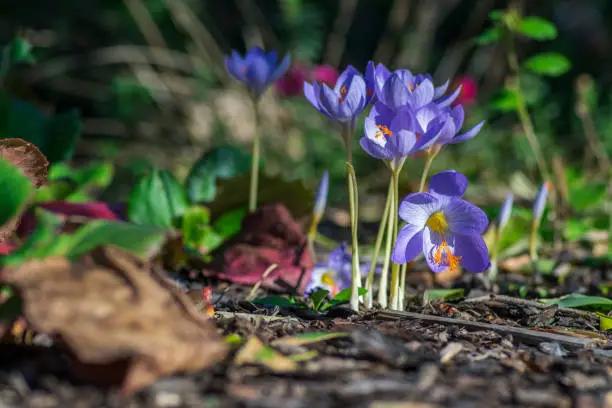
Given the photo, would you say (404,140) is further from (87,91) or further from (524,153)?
(87,91)

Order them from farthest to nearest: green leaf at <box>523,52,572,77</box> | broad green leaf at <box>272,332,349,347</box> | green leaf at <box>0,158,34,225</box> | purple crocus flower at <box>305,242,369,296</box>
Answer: green leaf at <box>523,52,572,77</box>, purple crocus flower at <box>305,242,369,296</box>, broad green leaf at <box>272,332,349,347</box>, green leaf at <box>0,158,34,225</box>

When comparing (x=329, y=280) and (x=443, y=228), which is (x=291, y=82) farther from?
(x=443, y=228)

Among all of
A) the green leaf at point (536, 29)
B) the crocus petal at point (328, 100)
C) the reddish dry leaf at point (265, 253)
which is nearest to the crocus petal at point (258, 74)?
the reddish dry leaf at point (265, 253)

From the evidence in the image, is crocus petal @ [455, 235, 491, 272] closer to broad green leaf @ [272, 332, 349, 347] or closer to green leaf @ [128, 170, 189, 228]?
broad green leaf @ [272, 332, 349, 347]

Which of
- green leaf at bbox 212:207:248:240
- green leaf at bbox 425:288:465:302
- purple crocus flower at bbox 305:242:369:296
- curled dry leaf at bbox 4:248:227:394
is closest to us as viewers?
curled dry leaf at bbox 4:248:227:394

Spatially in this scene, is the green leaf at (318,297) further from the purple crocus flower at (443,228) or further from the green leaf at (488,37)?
the green leaf at (488,37)

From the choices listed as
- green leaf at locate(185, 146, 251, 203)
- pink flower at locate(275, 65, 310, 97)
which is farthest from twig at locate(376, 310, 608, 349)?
pink flower at locate(275, 65, 310, 97)
